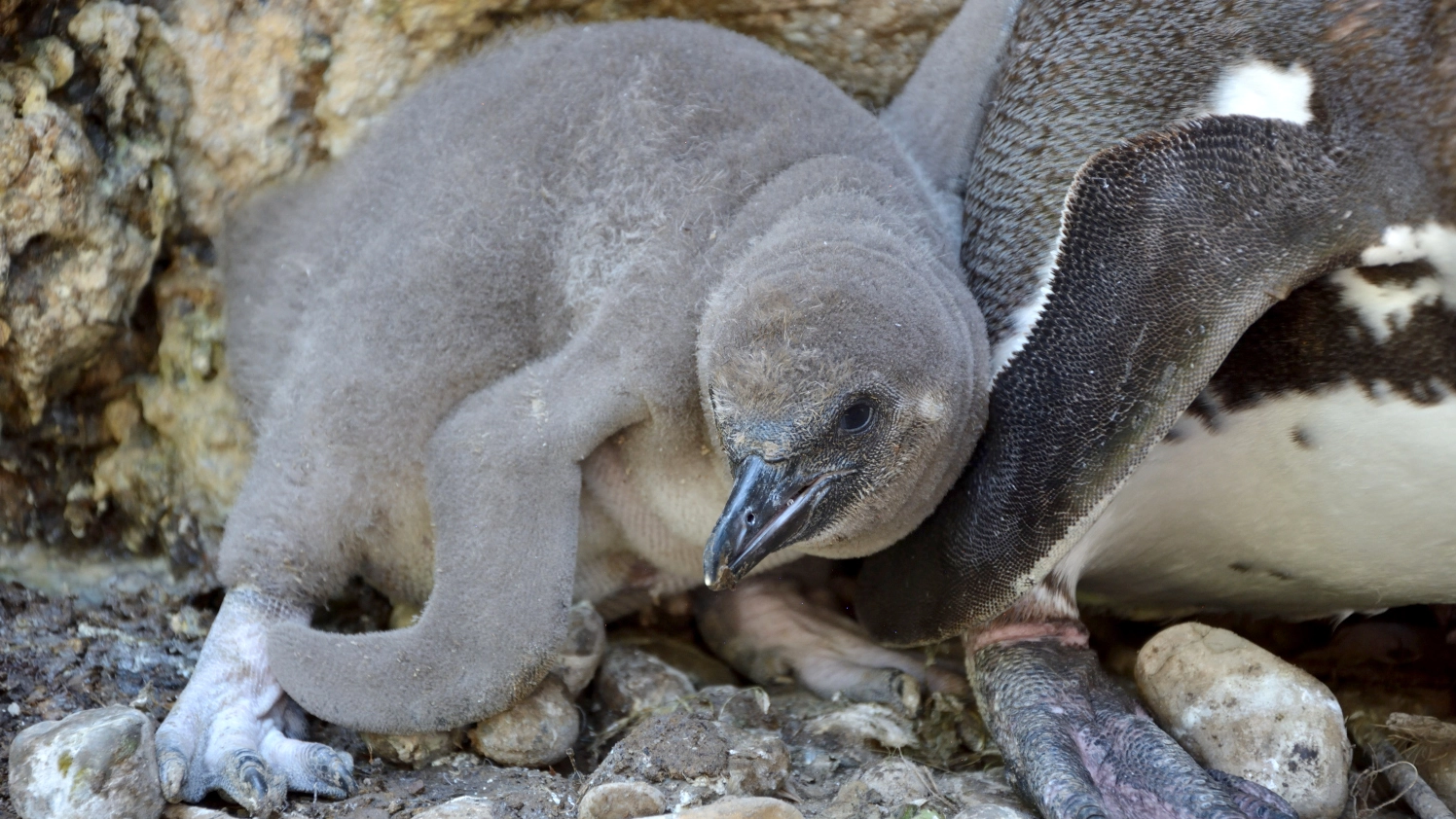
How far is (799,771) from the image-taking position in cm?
206

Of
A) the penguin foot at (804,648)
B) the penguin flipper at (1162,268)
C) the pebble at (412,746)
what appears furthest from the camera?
the penguin foot at (804,648)

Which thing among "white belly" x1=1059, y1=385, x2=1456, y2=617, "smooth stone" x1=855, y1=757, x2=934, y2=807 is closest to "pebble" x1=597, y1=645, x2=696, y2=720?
"smooth stone" x1=855, y1=757, x2=934, y2=807

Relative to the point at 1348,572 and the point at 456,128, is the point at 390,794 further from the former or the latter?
the point at 1348,572

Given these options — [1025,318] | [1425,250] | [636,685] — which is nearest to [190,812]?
[636,685]

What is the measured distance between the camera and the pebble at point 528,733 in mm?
2053

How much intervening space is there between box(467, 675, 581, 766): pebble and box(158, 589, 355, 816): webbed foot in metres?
0.20

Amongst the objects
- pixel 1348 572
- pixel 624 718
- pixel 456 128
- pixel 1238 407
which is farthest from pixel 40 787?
pixel 1348 572

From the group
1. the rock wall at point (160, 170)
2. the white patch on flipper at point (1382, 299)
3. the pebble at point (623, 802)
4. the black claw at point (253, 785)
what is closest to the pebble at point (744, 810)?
the pebble at point (623, 802)

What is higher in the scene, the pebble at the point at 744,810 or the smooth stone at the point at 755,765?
the pebble at the point at 744,810

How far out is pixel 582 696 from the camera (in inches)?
89.4

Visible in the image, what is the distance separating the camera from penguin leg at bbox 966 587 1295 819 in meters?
1.83

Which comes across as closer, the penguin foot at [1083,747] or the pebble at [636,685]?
the penguin foot at [1083,747]

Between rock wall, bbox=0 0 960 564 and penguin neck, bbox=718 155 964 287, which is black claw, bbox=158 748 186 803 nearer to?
rock wall, bbox=0 0 960 564

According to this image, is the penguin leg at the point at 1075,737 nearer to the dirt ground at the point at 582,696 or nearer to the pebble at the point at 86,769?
the dirt ground at the point at 582,696
